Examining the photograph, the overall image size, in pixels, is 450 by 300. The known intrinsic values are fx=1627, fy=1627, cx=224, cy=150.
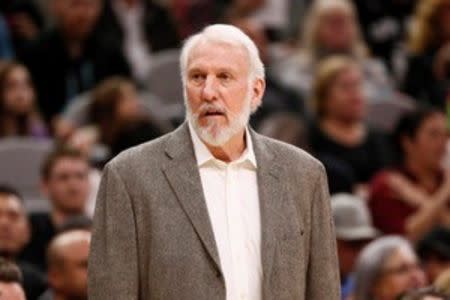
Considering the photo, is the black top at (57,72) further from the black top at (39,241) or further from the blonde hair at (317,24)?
the black top at (39,241)

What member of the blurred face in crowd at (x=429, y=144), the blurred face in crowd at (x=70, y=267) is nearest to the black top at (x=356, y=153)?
the blurred face in crowd at (x=429, y=144)

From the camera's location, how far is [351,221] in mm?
8336

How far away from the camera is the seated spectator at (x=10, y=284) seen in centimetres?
566

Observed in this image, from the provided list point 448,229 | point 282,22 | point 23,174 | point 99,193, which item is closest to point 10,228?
point 23,174

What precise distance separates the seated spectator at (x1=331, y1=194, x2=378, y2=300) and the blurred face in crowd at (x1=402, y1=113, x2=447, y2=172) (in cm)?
111

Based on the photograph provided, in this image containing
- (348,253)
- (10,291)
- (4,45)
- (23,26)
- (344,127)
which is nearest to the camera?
(10,291)

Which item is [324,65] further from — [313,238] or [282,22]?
[313,238]

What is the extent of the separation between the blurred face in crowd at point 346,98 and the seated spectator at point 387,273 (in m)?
2.25

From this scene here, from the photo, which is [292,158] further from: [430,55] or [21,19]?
[21,19]

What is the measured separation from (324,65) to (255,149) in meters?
5.55

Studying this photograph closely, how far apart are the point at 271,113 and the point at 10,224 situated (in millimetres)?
2685

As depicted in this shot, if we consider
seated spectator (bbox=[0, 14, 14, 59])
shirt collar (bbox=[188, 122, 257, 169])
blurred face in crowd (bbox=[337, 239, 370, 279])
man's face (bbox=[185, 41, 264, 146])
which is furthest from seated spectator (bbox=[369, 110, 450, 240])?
man's face (bbox=[185, 41, 264, 146])

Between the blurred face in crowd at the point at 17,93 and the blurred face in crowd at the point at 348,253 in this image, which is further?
the blurred face in crowd at the point at 17,93

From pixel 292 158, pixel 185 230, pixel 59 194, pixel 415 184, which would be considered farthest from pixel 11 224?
pixel 185 230
